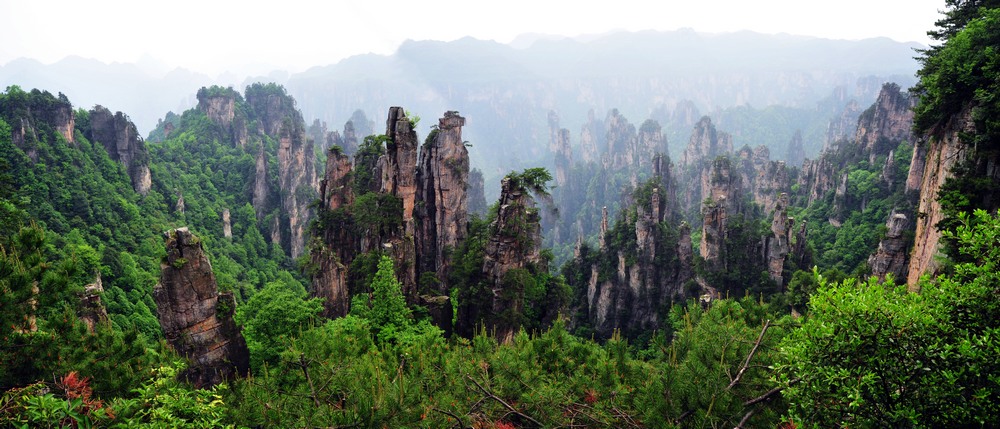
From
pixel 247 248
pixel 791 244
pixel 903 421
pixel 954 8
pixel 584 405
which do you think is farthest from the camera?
pixel 247 248

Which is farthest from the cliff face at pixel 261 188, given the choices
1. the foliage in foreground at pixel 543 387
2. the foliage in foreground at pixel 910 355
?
the foliage in foreground at pixel 910 355

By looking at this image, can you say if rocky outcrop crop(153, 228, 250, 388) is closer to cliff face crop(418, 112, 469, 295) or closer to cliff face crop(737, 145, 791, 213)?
cliff face crop(418, 112, 469, 295)

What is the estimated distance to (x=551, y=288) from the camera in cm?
3034

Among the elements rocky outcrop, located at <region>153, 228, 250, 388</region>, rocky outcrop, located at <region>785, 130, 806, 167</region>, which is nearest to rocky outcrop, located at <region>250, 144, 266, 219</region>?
rocky outcrop, located at <region>153, 228, 250, 388</region>

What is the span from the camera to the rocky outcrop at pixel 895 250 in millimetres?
22484

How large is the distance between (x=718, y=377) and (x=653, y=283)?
128 ft

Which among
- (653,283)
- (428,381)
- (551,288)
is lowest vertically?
(653,283)

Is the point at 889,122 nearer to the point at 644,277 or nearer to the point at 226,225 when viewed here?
the point at 644,277

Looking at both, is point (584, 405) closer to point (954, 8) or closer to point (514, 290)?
point (514, 290)

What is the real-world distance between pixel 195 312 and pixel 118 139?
A: 52.0 m

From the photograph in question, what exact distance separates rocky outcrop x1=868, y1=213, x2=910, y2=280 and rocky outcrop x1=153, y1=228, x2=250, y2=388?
26902 mm

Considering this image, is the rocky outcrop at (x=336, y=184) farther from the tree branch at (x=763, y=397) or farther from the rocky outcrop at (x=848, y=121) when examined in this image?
the rocky outcrop at (x=848, y=121)

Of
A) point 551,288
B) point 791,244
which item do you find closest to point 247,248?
point 551,288

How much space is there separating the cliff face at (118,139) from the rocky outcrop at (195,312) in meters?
48.1
